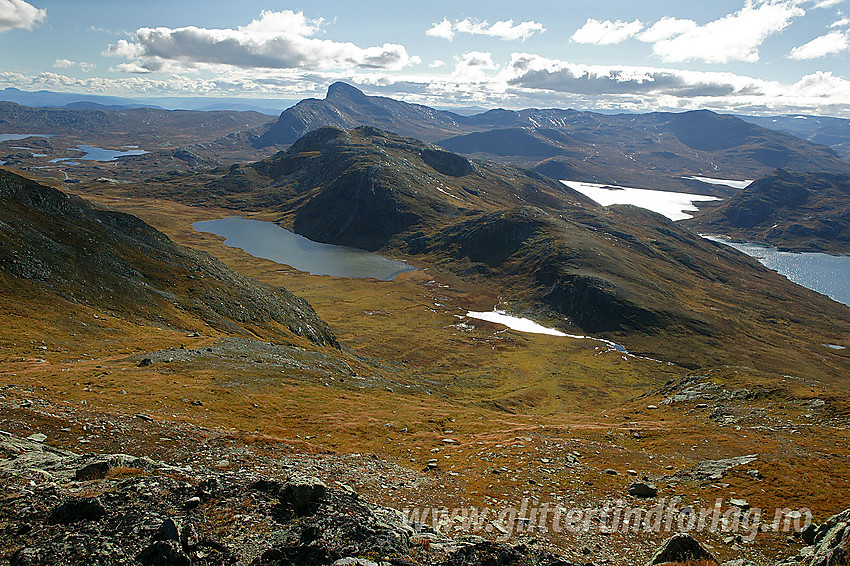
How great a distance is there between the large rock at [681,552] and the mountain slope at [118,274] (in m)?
66.3

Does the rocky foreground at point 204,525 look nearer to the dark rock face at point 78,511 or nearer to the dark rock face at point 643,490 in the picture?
the dark rock face at point 78,511

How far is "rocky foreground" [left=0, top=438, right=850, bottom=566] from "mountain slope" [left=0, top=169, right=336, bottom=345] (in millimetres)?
48039

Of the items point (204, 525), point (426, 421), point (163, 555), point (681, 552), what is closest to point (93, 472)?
point (204, 525)

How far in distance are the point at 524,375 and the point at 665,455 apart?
86.4m

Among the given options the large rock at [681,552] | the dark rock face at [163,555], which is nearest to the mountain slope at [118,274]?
the dark rock face at [163,555]

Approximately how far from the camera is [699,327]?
610 ft

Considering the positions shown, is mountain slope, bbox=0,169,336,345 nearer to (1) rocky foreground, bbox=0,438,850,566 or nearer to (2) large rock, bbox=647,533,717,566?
(1) rocky foreground, bbox=0,438,850,566

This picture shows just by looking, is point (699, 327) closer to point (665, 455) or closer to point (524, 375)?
point (524, 375)

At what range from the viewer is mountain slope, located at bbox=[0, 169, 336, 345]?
60.9 m

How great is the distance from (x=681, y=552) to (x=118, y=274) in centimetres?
8158

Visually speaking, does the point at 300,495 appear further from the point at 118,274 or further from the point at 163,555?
the point at 118,274

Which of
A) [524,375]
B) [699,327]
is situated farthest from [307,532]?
[699,327]

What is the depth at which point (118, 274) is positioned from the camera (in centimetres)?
7238

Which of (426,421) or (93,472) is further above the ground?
(93,472)
